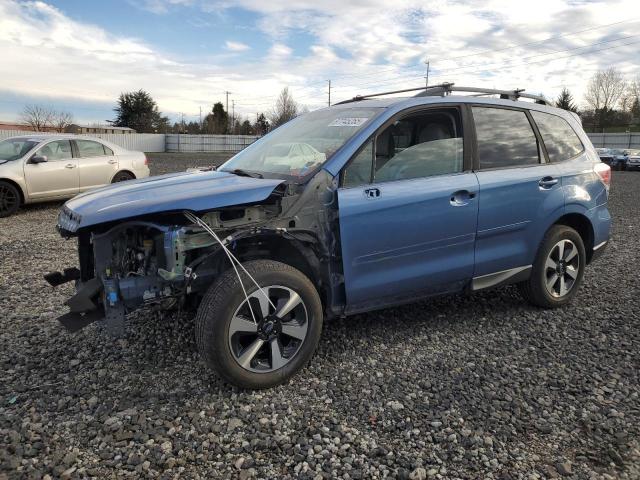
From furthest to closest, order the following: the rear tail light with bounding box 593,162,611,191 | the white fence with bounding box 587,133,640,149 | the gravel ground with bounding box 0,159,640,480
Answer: the white fence with bounding box 587,133,640,149
the rear tail light with bounding box 593,162,611,191
the gravel ground with bounding box 0,159,640,480

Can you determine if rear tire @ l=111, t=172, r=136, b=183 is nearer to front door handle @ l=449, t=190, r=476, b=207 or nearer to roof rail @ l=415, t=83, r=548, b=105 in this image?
roof rail @ l=415, t=83, r=548, b=105

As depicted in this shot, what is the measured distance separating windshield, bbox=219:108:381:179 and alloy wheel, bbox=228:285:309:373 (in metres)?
0.86

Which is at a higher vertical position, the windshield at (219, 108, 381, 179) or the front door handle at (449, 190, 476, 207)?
the windshield at (219, 108, 381, 179)

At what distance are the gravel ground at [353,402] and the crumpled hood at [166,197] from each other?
1.09 m

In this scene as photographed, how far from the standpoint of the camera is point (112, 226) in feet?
9.82

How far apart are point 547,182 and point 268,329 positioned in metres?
2.68

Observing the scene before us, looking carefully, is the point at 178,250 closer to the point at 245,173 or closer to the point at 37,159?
the point at 245,173

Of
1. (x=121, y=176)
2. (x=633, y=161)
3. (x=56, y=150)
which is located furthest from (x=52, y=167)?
(x=633, y=161)

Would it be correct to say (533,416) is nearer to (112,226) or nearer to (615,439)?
(615,439)

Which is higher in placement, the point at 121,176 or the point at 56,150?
the point at 56,150

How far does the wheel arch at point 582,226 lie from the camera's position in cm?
452

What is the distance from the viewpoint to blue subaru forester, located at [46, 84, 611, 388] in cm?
298

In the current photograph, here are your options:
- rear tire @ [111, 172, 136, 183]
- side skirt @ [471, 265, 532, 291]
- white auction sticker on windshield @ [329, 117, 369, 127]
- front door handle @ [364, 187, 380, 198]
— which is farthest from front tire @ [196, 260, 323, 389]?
rear tire @ [111, 172, 136, 183]

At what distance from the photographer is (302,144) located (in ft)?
12.6
